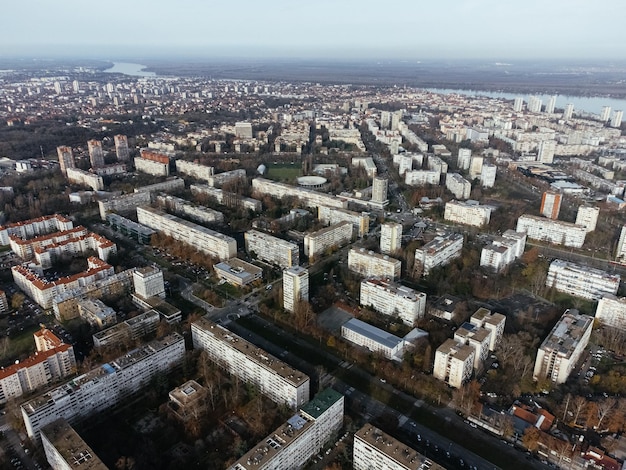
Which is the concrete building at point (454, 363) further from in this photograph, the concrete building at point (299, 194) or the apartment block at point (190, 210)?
the apartment block at point (190, 210)

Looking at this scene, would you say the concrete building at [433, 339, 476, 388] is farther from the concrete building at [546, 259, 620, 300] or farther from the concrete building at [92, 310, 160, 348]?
the concrete building at [92, 310, 160, 348]

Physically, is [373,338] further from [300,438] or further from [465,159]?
[465,159]

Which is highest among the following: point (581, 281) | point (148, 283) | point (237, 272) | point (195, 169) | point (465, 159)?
point (465, 159)

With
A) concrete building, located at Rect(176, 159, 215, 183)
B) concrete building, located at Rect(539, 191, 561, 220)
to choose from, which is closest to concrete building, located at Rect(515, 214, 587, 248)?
concrete building, located at Rect(539, 191, 561, 220)

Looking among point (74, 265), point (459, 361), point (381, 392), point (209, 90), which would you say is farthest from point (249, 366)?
point (209, 90)

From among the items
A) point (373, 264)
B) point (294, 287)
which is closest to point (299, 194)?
point (373, 264)

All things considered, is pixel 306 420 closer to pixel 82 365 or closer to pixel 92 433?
pixel 92 433

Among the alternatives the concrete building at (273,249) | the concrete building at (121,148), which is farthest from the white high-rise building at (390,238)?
the concrete building at (121,148)
